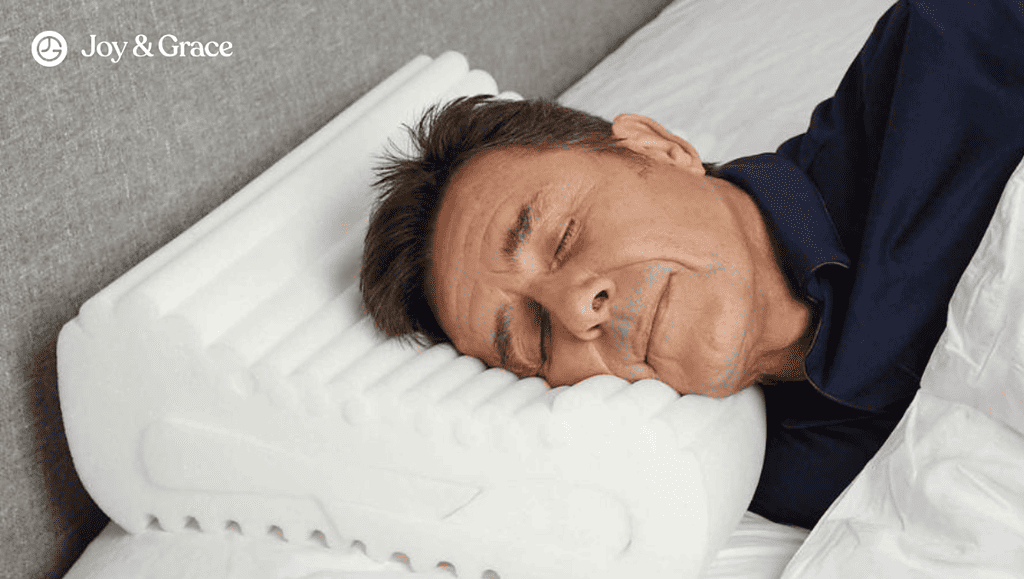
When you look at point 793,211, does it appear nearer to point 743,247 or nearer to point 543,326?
point 743,247

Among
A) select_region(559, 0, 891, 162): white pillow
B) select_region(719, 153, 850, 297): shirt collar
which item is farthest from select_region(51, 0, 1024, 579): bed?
select_region(559, 0, 891, 162): white pillow

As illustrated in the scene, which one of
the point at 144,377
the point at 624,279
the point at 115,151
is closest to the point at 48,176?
the point at 115,151

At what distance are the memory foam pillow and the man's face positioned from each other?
0.12 ft

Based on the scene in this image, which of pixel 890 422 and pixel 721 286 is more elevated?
pixel 721 286

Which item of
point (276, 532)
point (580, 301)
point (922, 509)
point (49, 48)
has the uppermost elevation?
point (49, 48)

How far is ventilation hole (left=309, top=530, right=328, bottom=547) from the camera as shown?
858 mm

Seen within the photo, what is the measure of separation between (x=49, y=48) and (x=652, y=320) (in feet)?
2.04

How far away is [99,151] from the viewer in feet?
3.01

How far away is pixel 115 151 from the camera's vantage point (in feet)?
3.06

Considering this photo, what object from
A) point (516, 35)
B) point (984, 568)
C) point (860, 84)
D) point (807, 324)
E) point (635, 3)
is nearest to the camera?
point (984, 568)

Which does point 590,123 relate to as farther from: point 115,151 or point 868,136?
point 115,151

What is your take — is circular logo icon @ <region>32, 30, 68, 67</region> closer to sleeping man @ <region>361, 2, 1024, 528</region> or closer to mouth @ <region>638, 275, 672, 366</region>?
sleeping man @ <region>361, 2, 1024, 528</region>

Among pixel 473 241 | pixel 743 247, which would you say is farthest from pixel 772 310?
pixel 473 241

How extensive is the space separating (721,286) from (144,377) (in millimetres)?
527
